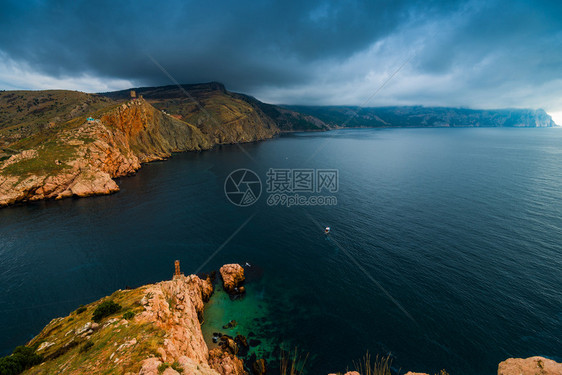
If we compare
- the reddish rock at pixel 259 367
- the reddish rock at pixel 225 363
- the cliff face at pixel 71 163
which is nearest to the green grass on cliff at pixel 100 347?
the reddish rock at pixel 225 363

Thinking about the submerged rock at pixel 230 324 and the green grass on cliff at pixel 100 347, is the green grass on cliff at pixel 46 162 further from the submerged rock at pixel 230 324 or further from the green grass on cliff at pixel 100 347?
the submerged rock at pixel 230 324

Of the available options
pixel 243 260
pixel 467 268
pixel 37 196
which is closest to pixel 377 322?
pixel 467 268

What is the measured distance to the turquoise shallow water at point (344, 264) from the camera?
32250 millimetres

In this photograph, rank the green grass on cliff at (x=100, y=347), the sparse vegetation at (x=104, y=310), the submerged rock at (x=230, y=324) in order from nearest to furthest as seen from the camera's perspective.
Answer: the green grass on cliff at (x=100, y=347) → the sparse vegetation at (x=104, y=310) → the submerged rock at (x=230, y=324)

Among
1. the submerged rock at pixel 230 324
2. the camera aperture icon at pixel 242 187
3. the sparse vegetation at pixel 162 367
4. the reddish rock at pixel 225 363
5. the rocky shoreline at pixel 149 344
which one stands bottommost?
the submerged rock at pixel 230 324

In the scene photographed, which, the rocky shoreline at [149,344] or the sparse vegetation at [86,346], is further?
the sparse vegetation at [86,346]

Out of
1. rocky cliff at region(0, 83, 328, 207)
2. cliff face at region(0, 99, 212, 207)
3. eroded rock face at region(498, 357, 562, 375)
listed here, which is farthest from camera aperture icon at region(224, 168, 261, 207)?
eroded rock face at region(498, 357, 562, 375)

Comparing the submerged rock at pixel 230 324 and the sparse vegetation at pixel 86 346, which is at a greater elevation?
the sparse vegetation at pixel 86 346

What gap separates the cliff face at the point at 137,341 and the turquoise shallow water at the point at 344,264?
8.36 m

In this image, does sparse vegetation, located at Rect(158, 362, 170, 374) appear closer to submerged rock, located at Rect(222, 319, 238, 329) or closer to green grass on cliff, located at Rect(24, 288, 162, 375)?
green grass on cliff, located at Rect(24, 288, 162, 375)

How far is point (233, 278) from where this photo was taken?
43.1 m

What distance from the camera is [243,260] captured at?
168 feet

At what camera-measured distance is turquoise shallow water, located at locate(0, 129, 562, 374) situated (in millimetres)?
32250

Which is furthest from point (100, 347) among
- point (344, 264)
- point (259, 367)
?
point (344, 264)
